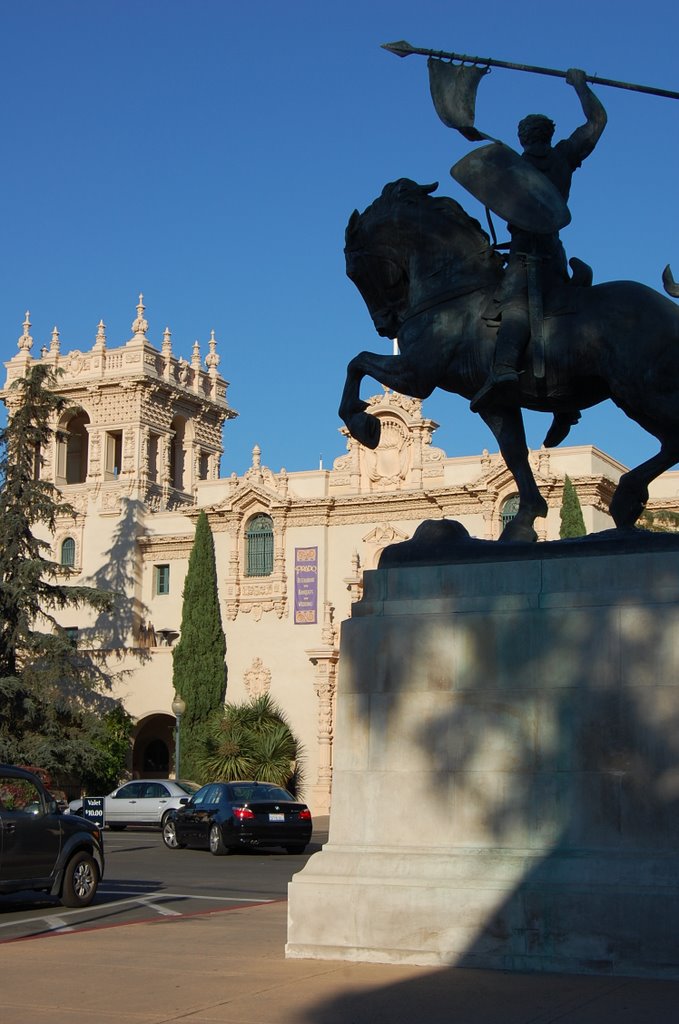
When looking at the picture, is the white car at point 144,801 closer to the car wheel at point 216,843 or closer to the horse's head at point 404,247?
the car wheel at point 216,843

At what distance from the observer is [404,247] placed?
1041cm

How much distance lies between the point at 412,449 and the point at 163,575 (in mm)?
11892

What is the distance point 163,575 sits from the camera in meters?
54.5

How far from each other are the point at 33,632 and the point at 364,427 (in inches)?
1399

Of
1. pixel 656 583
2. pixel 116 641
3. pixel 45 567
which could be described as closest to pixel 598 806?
pixel 656 583

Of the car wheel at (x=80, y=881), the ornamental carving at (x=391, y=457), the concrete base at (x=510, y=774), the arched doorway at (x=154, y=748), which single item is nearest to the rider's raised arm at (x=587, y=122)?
the concrete base at (x=510, y=774)

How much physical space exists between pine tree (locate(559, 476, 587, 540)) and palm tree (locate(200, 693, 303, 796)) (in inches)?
469

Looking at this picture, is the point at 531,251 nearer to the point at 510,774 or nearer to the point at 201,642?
the point at 510,774

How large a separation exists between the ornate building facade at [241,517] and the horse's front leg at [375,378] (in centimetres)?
3407

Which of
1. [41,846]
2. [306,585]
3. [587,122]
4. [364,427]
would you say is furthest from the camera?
[306,585]

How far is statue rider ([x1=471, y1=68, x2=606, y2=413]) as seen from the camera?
9.52 m

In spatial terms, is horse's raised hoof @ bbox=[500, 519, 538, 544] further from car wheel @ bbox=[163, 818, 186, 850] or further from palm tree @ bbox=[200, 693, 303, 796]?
palm tree @ bbox=[200, 693, 303, 796]

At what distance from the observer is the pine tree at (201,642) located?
159 feet

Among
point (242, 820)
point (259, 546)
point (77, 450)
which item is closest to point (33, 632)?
point (259, 546)
